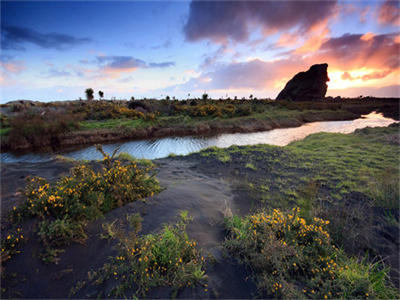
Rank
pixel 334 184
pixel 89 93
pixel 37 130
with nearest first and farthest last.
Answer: pixel 334 184 → pixel 37 130 → pixel 89 93

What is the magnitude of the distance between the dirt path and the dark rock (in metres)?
101

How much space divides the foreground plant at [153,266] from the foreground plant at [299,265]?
90cm

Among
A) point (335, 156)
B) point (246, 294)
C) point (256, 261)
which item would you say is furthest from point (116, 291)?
point (335, 156)

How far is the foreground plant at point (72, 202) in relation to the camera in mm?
3406

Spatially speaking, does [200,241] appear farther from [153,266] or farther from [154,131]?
[154,131]

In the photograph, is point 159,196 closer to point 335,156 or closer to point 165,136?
point 335,156

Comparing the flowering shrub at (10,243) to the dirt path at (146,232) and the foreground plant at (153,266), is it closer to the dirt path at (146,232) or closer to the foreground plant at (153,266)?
the dirt path at (146,232)

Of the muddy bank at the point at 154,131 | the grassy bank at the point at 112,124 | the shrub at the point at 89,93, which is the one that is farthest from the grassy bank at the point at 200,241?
the shrub at the point at 89,93

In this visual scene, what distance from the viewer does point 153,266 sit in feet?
9.97

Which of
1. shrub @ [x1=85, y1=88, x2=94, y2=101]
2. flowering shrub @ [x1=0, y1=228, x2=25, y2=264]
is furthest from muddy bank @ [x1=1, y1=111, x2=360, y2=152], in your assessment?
shrub @ [x1=85, y1=88, x2=94, y2=101]

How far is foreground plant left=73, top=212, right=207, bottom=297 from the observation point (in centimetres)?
278

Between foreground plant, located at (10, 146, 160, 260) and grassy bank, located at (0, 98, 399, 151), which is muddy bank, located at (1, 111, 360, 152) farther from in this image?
foreground plant, located at (10, 146, 160, 260)

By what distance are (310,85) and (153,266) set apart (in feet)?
379

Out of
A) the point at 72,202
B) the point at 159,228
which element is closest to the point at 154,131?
the point at 72,202
